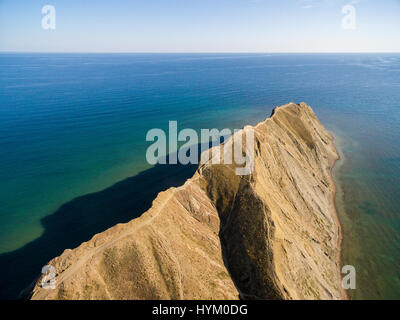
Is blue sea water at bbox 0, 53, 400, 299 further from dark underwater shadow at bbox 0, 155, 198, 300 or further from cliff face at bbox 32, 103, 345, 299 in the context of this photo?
cliff face at bbox 32, 103, 345, 299

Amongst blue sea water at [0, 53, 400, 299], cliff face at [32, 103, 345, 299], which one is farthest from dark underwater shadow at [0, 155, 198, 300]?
cliff face at [32, 103, 345, 299]

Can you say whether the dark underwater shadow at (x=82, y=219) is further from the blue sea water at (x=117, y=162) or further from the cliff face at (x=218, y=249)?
the cliff face at (x=218, y=249)

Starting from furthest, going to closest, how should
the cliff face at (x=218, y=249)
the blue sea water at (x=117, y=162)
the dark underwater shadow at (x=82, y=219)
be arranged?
the blue sea water at (x=117, y=162), the dark underwater shadow at (x=82, y=219), the cliff face at (x=218, y=249)

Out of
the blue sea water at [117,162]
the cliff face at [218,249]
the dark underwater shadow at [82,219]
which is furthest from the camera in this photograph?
the blue sea water at [117,162]

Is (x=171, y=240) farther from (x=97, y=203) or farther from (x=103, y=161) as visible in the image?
(x=103, y=161)

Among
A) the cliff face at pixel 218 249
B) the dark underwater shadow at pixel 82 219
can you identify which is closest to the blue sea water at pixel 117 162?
the dark underwater shadow at pixel 82 219

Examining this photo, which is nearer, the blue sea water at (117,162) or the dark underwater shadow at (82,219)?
the dark underwater shadow at (82,219)

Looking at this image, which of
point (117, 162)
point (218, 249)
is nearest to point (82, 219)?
point (117, 162)

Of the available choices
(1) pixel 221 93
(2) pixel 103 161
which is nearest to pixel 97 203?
(2) pixel 103 161
